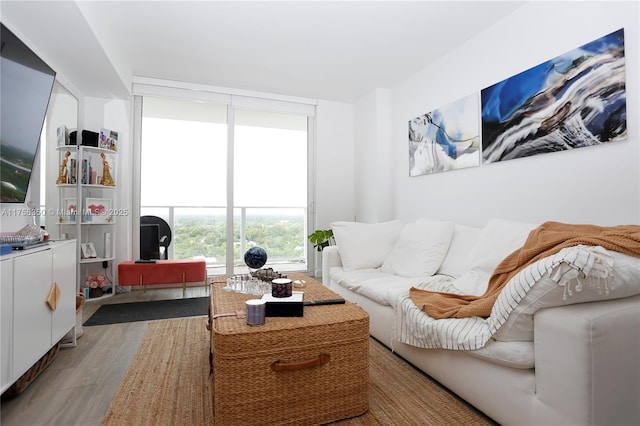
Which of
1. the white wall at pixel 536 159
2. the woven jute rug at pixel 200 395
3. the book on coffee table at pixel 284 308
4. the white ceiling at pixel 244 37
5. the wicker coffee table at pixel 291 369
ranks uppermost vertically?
the white ceiling at pixel 244 37

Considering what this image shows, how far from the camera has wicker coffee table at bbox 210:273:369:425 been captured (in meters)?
1.31

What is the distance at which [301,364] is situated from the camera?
1.39 meters

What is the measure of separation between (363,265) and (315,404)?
1.68m

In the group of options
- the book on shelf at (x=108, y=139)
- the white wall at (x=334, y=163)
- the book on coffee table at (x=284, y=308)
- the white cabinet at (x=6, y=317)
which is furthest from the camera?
the white wall at (x=334, y=163)

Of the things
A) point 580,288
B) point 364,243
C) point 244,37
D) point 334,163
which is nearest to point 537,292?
point 580,288

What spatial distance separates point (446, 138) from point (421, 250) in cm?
125

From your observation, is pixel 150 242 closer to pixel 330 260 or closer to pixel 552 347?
pixel 330 260

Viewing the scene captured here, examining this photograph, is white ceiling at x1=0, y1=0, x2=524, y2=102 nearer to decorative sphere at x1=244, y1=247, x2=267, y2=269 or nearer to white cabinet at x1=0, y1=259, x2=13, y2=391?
white cabinet at x1=0, y1=259, x2=13, y2=391

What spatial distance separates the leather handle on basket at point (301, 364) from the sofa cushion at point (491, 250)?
1.08 meters

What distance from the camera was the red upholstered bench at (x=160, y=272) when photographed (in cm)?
362

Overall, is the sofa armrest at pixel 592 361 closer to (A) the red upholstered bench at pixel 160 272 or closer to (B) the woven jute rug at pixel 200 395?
(B) the woven jute rug at pixel 200 395

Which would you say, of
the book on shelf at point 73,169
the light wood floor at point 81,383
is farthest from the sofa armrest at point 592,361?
the book on shelf at point 73,169

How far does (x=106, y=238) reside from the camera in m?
3.75

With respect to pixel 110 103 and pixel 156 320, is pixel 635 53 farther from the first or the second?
pixel 110 103
